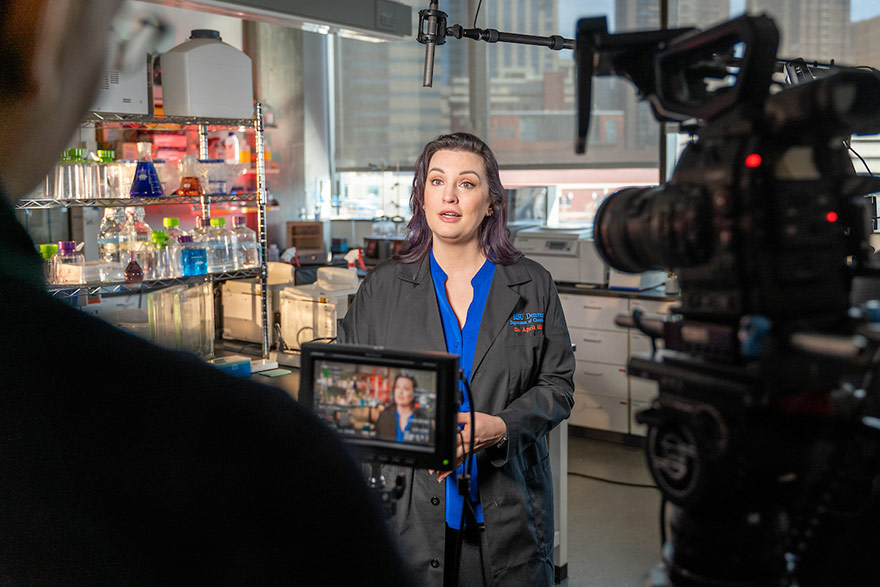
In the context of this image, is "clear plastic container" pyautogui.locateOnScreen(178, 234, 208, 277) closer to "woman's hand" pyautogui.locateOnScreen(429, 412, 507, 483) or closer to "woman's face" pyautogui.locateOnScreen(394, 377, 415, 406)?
"woman's hand" pyautogui.locateOnScreen(429, 412, 507, 483)

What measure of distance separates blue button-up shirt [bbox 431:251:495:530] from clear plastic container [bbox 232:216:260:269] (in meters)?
1.56

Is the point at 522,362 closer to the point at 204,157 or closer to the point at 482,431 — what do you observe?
the point at 482,431

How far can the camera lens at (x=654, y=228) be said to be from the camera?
24.7 inches

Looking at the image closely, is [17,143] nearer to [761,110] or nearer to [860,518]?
[761,110]

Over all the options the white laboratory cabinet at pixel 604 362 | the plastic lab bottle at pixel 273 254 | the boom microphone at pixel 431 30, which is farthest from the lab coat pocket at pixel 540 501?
the plastic lab bottle at pixel 273 254

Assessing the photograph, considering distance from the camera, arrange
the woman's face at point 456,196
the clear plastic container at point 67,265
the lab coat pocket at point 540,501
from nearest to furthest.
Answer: the lab coat pocket at point 540,501 < the woman's face at point 456,196 < the clear plastic container at point 67,265

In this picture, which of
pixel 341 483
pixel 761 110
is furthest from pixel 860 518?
pixel 341 483

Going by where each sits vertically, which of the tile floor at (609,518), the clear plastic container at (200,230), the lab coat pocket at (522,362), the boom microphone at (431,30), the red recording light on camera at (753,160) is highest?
the boom microphone at (431,30)

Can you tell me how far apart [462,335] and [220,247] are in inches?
68.1

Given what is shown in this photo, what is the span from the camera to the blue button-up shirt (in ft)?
6.18

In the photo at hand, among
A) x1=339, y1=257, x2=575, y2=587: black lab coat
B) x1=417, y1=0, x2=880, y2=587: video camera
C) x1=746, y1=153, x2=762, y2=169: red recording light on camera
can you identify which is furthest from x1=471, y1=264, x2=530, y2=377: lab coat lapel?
x1=746, y1=153, x2=762, y2=169: red recording light on camera

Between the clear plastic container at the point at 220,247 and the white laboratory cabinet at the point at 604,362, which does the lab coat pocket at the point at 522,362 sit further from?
the white laboratory cabinet at the point at 604,362

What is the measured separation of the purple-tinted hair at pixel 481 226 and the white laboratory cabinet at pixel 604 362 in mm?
2476

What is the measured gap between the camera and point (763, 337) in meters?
0.60
